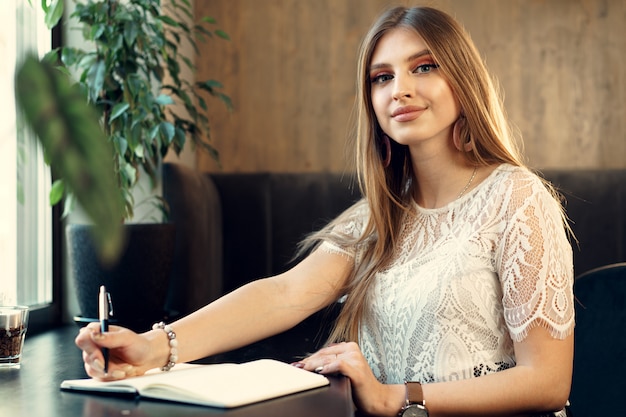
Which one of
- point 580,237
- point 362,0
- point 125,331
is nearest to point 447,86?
point 125,331

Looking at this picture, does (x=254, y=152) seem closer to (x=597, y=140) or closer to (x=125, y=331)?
(x=597, y=140)

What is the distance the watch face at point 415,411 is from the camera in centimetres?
114

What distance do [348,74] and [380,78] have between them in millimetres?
1633

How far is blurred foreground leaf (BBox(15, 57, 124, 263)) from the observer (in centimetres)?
16

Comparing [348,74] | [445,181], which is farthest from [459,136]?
[348,74]

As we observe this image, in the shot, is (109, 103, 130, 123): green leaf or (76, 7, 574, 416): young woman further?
(109, 103, 130, 123): green leaf

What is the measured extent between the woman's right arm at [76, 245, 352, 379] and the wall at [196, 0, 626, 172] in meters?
1.66

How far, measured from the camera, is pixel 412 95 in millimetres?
1436

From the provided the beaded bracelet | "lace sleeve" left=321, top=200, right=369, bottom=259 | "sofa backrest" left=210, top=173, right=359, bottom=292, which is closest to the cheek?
"lace sleeve" left=321, top=200, right=369, bottom=259

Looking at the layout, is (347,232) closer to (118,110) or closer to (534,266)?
(534,266)

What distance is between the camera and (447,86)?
1.44 m

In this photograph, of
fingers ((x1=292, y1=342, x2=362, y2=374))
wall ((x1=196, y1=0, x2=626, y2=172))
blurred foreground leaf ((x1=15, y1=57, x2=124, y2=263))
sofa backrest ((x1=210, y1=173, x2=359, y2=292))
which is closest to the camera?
blurred foreground leaf ((x1=15, y1=57, x2=124, y2=263))

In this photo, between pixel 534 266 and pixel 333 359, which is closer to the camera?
pixel 333 359

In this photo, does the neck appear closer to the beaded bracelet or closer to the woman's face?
the woman's face
